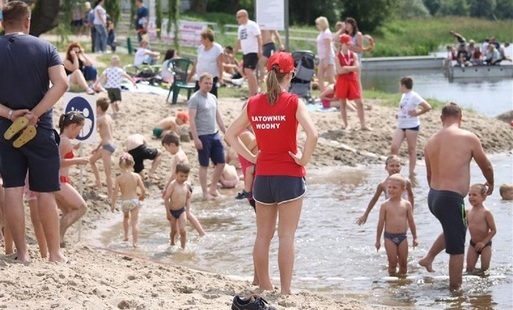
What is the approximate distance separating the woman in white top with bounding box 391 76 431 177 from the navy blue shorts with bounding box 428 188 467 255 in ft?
24.4

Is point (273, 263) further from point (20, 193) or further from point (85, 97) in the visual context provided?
point (20, 193)

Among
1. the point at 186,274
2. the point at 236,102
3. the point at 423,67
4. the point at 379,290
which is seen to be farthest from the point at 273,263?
the point at 423,67

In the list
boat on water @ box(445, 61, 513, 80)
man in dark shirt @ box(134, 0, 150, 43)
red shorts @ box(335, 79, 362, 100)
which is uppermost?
red shorts @ box(335, 79, 362, 100)

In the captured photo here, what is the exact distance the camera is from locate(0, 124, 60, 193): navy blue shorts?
9.36m

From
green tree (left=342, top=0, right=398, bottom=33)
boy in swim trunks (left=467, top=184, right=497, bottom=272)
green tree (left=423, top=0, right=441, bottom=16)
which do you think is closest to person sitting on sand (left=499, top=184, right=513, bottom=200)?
boy in swim trunks (left=467, top=184, right=497, bottom=272)

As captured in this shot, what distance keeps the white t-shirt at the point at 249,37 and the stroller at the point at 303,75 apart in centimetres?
113

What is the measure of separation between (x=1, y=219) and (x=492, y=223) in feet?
15.9

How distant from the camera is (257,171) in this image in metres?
9.28

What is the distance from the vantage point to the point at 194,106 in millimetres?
16797

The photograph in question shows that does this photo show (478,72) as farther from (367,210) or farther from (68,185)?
(68,185)

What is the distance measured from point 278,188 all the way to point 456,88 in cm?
3077

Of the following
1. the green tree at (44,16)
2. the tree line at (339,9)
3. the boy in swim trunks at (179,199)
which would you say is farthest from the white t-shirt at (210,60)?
the boy in swim trunks at (179,199)

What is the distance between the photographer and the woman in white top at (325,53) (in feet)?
79.7

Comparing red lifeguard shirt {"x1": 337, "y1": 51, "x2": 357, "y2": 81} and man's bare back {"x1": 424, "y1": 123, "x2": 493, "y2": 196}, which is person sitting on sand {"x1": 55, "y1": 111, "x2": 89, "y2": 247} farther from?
red lifeguard shirt {"x1": 337, "y1": 51, "x2": 357, "y2": 81}
